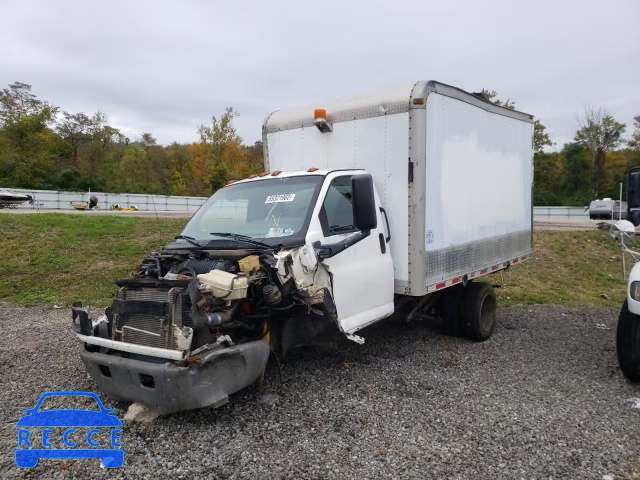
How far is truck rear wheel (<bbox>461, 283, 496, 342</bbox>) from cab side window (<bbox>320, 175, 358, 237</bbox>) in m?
2.50

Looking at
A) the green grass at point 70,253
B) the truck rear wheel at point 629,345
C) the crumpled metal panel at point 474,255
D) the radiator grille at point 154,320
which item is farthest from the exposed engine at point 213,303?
the green grass at point 70,253

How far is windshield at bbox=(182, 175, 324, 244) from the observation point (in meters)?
4.67

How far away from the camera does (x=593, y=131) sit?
49094 millimetres

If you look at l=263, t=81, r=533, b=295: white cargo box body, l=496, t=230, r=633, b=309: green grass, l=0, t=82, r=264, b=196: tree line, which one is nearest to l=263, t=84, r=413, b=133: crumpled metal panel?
l=263, t=81, r=533, b=295: white cargo box body

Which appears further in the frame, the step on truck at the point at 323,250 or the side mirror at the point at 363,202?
the side mirror at the point at 363,202

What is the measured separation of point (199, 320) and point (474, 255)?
392 cm

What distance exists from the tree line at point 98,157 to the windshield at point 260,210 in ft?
90.7

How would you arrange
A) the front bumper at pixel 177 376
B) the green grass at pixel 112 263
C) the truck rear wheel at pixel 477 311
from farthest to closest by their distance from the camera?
the green grass at pixel 112 263 → the truck rear wheel at pixel 477 311 → the front bumper at pixel 177 376

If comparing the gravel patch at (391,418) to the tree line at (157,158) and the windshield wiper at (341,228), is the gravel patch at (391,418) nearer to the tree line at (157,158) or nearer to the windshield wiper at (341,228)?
the windshield wiper at (341,228)

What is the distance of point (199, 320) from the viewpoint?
371 centimetres

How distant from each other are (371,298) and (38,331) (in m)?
5.16

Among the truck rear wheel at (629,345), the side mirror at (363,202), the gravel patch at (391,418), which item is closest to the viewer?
the gravel patch at (391,418)

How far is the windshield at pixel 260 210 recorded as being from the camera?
4.67 metres

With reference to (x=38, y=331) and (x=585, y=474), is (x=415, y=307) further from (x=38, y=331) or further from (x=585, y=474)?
(x=38, y=331)
